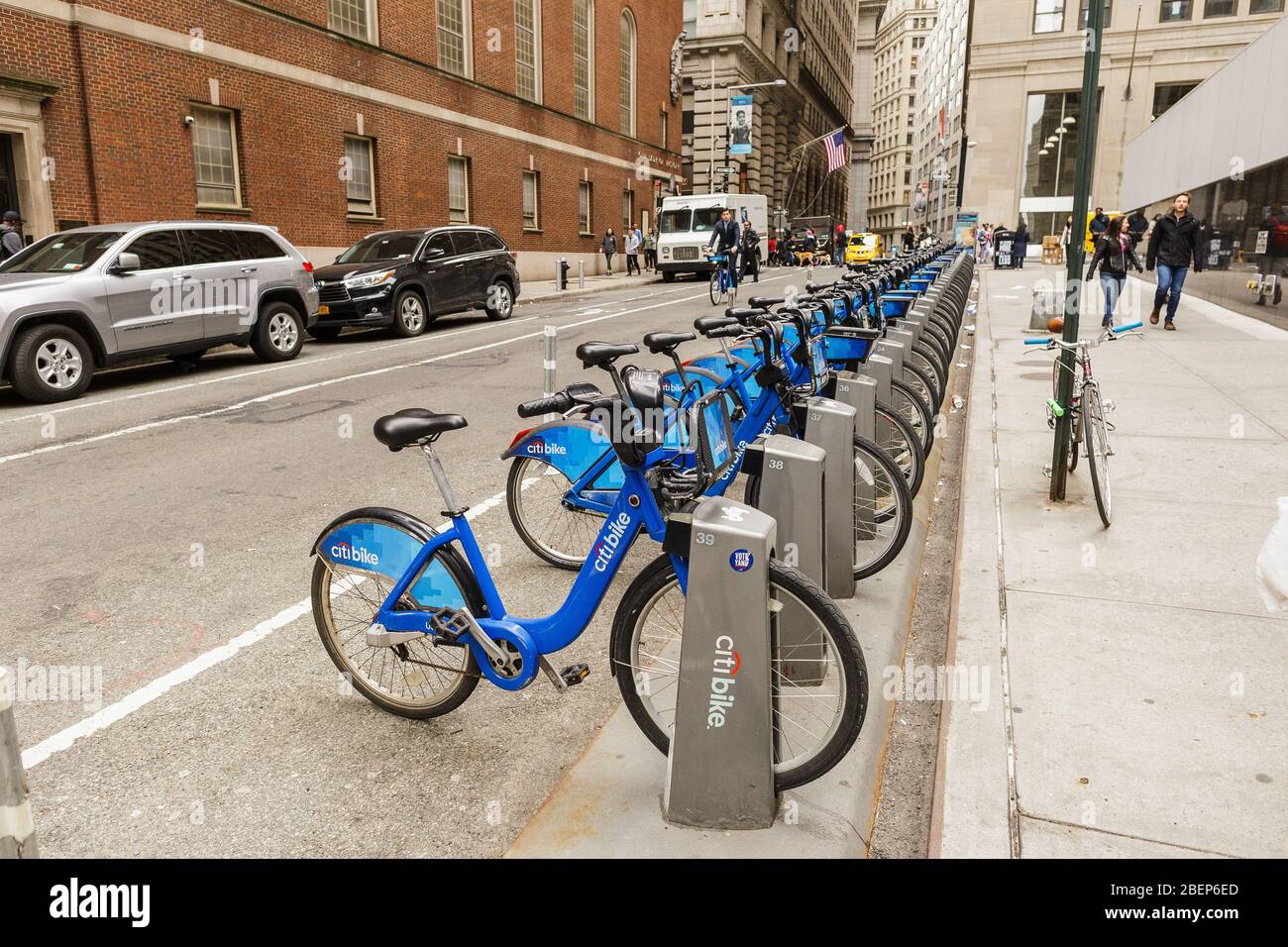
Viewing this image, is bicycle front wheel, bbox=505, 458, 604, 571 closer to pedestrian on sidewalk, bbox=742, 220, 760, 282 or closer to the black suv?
the black suv

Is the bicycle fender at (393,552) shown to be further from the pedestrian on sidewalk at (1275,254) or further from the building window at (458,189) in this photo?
the building window at (458,189)

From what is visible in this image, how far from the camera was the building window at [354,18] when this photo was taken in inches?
933

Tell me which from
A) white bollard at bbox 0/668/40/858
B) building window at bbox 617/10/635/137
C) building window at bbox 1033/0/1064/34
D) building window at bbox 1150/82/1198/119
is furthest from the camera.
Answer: building window at bbox 1033/0/1064/34

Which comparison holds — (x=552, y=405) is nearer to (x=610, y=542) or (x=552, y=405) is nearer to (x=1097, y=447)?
(x=610, y=542)

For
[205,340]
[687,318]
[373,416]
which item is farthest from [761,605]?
[687,318]

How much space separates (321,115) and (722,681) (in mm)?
23620

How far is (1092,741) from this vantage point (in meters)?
3.28

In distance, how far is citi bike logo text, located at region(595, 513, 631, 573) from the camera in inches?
122

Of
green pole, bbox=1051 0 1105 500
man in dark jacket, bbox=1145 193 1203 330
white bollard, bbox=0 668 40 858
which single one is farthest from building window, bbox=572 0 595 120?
white bollard, bbox=0 668 40 858

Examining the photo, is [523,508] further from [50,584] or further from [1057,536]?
[1057,536]

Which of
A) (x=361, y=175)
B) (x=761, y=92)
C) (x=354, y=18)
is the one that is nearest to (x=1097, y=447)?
(x=361, y=175)

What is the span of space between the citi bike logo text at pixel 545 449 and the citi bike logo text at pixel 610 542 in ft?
6.05

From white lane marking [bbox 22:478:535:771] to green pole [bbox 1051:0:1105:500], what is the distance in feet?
14.5

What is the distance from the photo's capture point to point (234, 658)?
13.6ft
